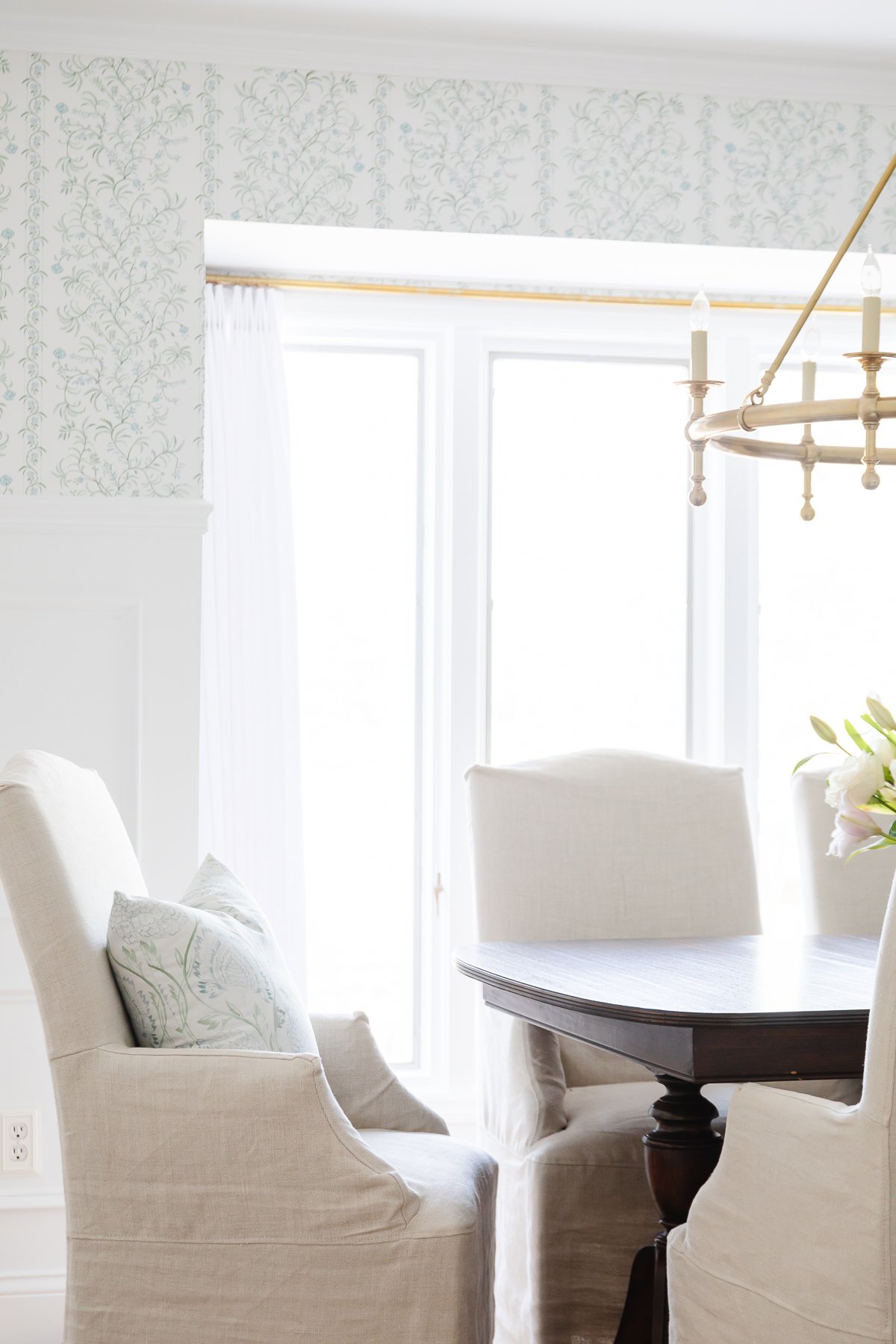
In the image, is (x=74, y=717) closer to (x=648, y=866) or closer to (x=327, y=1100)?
(x=648, y=866)

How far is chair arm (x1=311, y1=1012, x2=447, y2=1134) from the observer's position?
2178 mm

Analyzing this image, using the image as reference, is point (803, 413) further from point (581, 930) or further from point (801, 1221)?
point (581, 930)

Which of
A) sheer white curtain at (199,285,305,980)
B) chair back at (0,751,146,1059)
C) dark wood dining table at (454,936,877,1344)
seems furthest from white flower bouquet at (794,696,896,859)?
sheer white curtain at (199,285,305,980)

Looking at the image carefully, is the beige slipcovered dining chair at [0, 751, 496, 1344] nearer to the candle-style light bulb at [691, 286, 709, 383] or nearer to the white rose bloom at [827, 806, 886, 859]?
the white rose bloom at [827, 806, 886, 859]

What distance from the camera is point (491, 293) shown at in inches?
143

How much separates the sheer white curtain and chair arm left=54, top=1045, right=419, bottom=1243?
5.48 feet

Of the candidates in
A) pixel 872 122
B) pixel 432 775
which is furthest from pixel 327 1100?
pixel 872 122

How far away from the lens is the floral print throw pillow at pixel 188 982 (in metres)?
1.77

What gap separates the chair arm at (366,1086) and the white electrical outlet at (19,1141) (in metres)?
0.99

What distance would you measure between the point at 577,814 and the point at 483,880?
24 cm

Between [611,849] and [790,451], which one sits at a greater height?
[790,451]

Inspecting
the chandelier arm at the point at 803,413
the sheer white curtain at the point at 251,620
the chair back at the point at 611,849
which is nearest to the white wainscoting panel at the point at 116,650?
the sheer white curtain at the point at 251,620

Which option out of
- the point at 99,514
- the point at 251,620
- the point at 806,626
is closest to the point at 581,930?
the point at 251,620

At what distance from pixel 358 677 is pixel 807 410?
6.73ft
